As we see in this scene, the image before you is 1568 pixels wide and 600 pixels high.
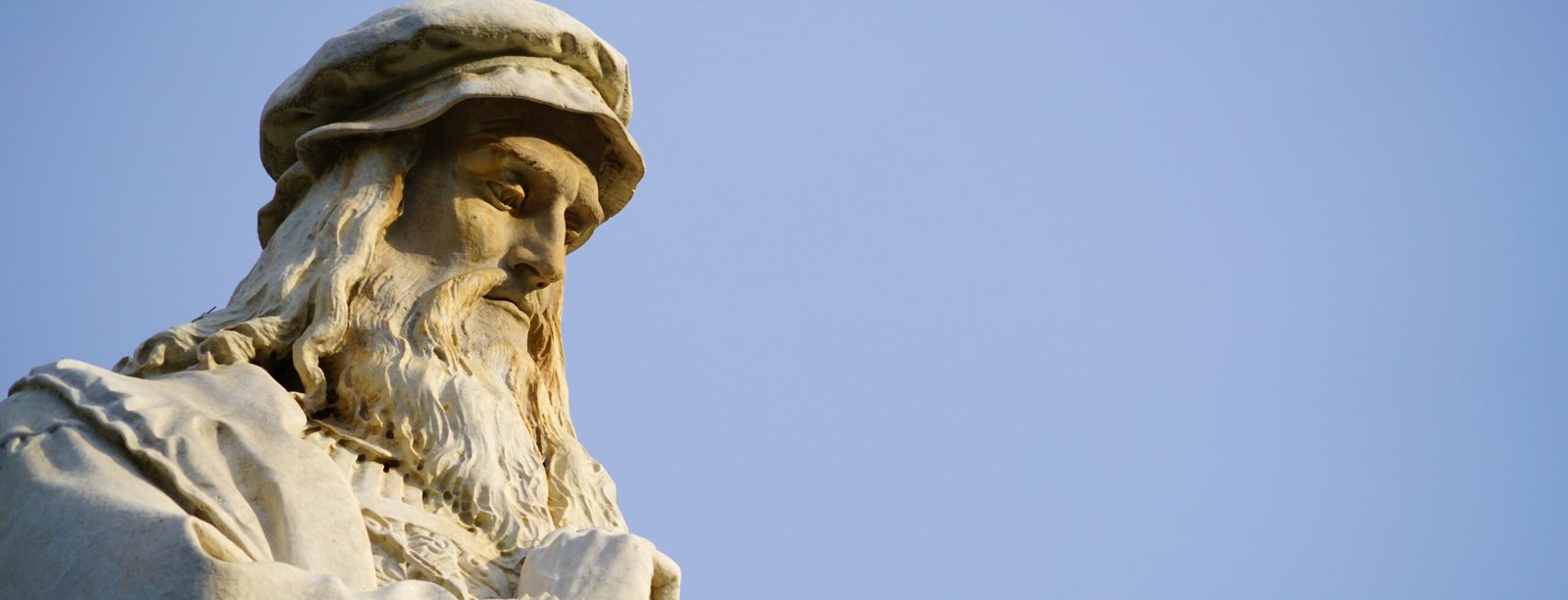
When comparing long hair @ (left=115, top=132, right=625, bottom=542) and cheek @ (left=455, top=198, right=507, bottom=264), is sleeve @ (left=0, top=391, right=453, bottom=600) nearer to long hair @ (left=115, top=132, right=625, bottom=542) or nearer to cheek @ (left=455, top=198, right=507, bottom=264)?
long hair @ (left=115, top=132, right=625, bottom=542)

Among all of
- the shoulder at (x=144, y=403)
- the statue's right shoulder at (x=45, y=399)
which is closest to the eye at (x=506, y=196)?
the shoulder at (x=144, y=403)

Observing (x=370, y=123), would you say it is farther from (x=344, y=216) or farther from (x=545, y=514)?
(x=545, y=514)

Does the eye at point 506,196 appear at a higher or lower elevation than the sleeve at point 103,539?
higher

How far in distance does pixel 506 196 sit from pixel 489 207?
0.21ft

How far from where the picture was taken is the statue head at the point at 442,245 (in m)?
7.95

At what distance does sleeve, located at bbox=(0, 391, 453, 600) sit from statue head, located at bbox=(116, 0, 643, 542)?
847 mm

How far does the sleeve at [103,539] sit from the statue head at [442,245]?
847 millimetres

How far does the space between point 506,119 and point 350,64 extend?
532 millimetres

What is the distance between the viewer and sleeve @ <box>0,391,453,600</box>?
251 inches

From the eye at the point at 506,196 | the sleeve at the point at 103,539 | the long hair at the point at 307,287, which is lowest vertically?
the sleeve at the point at 103,539

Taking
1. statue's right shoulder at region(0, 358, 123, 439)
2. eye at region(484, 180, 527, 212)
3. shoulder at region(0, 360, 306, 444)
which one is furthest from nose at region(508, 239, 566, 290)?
statue's right shoulder at region(0, 358, 123, 439)

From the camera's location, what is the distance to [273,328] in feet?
26.3

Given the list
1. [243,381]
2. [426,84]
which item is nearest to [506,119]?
[426,84]

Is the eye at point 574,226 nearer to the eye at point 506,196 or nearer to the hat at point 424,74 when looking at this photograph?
the hat at point 424,74
